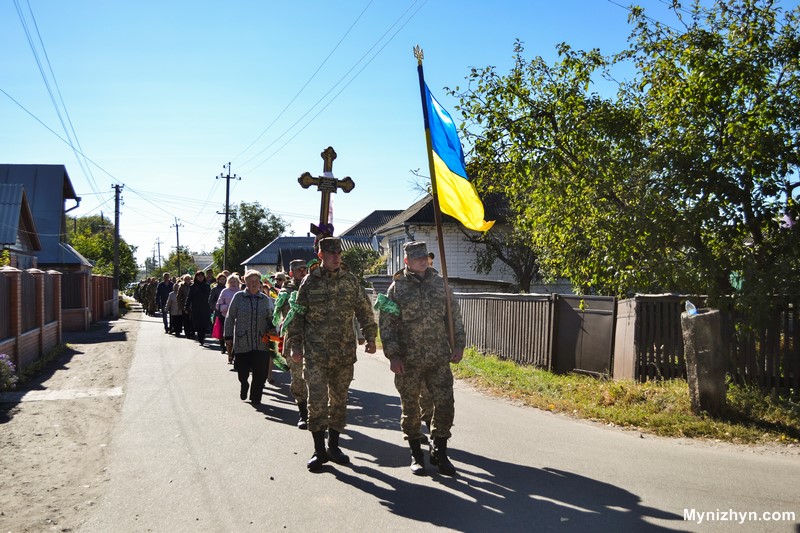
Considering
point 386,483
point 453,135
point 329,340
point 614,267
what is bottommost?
point 386,483

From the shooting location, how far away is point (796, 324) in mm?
8938

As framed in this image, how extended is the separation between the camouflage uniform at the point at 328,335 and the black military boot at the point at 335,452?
7 centimetres

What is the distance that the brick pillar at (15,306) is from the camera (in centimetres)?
1319

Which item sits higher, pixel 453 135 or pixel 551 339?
pixel 453 135

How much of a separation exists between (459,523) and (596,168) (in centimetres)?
705

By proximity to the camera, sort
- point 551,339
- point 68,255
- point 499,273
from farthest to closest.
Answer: point 68,255, point 499,273, point 551,339

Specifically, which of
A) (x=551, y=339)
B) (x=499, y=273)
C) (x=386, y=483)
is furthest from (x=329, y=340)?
(x=499, y=273)

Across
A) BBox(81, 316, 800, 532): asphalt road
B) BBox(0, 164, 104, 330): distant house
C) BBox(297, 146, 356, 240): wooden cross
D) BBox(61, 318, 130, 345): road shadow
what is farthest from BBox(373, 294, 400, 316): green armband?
BBox(0, 164, 104, 330): distant house

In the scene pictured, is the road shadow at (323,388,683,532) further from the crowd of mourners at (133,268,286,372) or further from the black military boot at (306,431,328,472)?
the crowd of mourners at (133,268,286,372)

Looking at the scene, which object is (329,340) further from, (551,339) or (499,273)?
(499,273)

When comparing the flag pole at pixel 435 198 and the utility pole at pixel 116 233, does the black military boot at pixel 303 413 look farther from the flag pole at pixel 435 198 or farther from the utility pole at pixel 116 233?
the utility pole at pixel 116 233

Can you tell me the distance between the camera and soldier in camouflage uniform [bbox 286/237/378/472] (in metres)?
6.51

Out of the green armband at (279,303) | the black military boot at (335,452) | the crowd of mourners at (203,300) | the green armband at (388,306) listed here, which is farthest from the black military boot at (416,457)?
the crowd of mourners at (203,300)

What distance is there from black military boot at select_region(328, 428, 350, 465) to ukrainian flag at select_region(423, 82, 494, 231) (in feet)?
7.76
